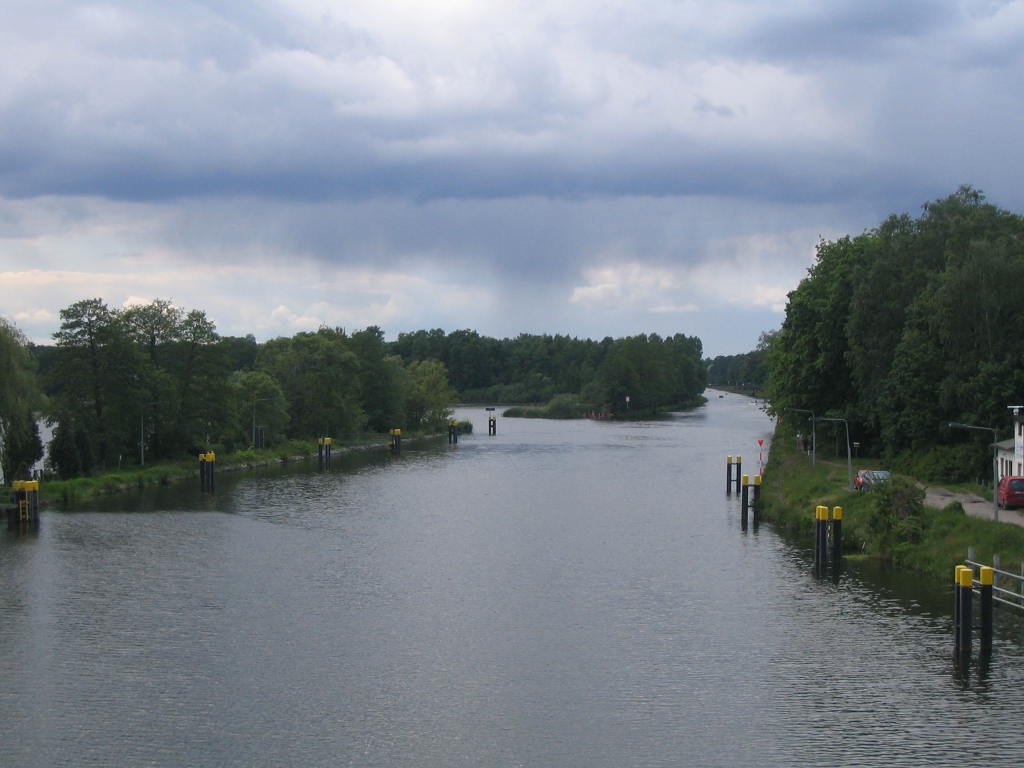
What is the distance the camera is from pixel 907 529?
3678 centimetres

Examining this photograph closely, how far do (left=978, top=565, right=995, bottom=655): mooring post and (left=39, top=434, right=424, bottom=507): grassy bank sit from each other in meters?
44.5

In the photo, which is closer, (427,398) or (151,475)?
(151,475)

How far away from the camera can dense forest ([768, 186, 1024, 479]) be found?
158ft

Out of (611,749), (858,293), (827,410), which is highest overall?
(858,293)

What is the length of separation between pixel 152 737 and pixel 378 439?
279 ft

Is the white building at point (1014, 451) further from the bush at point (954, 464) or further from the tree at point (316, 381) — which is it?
the tree at point (316, 381)

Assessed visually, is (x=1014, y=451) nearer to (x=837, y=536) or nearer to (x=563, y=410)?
(x=837, y=536)

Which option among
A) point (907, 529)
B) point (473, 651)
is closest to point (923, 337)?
point (907, 529)

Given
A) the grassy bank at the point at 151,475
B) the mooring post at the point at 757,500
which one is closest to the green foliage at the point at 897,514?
the mooring post at the point at 757,500

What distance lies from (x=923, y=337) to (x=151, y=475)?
43.4 meters

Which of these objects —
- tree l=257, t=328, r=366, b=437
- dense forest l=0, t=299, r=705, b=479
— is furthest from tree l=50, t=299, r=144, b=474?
tree l=257, t=328, r=366, b=437

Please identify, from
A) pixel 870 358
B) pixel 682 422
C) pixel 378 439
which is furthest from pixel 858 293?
pixel 682 422

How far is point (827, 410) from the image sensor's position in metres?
66.3

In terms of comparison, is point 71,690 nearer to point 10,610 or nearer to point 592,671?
point 10,610
